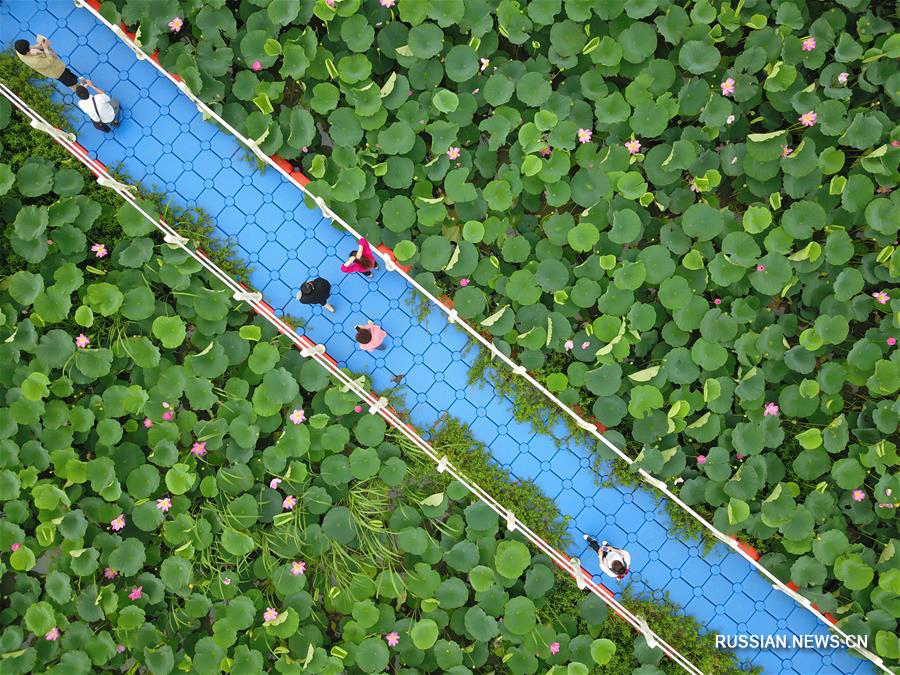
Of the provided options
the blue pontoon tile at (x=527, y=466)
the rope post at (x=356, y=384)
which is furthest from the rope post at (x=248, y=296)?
the blue pontoon tile at (x=527, y=466)

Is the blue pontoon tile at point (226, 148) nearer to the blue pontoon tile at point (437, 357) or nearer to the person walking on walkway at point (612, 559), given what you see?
the blue pontoon tile at point (437, 357)

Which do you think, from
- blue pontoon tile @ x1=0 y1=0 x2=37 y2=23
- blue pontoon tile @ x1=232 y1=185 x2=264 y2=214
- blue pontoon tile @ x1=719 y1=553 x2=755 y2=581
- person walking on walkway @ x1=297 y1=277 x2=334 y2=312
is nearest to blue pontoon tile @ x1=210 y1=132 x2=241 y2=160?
blue pontoon tile @ x1=232 y1=185 x2=264 y2=214

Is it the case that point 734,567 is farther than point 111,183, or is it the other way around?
point 734,567

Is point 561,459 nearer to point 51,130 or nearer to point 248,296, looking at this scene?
point 248,296

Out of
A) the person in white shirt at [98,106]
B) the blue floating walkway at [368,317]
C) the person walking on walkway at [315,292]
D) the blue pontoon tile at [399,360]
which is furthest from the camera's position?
the blue pontoon tile at [399,360]

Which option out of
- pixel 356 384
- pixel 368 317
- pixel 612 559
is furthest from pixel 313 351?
pixel 612 559

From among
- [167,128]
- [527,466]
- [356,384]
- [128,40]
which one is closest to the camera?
[356,384]
